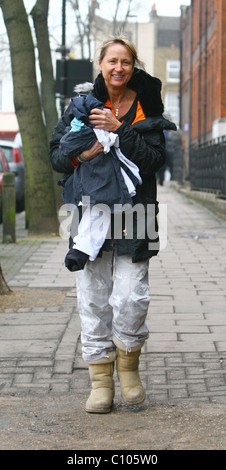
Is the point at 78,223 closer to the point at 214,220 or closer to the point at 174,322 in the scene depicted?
the point at 174,322

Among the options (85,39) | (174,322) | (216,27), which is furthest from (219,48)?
(174,322)

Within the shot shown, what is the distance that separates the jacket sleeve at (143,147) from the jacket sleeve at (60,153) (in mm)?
288

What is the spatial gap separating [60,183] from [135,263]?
22.6 inches

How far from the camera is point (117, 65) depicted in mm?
4418

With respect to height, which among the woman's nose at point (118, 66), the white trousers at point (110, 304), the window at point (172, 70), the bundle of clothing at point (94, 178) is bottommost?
the white trousers at point (110, 304)

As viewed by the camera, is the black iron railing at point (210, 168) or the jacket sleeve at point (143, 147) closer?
the jacket sleeve at point (143, 147)

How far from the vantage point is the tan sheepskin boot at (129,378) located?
4.55m

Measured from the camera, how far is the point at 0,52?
145ft

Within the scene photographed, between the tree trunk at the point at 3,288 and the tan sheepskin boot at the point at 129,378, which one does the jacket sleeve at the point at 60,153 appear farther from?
the tree trunk at the point at 3,288

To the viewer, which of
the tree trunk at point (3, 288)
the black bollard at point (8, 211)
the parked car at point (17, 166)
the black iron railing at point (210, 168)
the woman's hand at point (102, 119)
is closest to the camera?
the woman's hand at point (102, 119)

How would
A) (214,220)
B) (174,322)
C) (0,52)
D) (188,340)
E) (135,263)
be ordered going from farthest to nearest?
(0,52), (214,220), (174,322), (188,340), (135,263)

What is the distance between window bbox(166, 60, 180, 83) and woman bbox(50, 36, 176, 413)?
3289 inches

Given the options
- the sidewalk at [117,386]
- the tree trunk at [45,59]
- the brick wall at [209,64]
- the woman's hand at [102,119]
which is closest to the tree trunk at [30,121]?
the tree trunk at [45,59]

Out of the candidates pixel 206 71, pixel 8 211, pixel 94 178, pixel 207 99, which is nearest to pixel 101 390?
pixel 94 178
